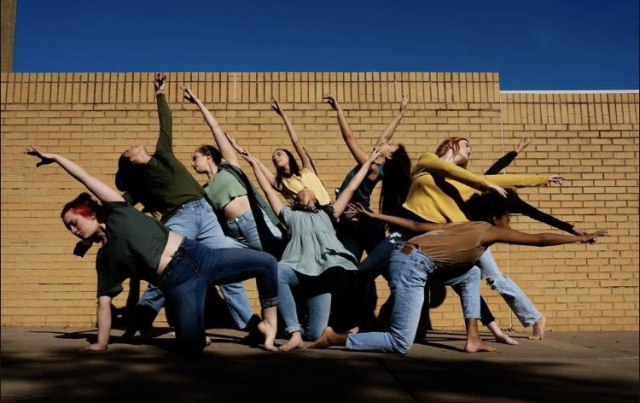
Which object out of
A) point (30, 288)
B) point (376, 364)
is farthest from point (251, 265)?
point (30, 288)

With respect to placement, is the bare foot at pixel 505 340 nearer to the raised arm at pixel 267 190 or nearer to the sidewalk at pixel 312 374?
the sidewalk at pixel 312 374

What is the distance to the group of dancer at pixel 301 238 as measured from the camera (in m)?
4.10

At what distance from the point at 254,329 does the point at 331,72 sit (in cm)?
320

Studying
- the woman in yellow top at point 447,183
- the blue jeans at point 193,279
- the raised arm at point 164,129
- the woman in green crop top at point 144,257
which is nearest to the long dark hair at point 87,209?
the woman in green crop top at point 144,257

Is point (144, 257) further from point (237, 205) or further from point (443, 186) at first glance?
point (443, 186)

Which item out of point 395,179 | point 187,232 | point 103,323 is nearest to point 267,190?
point 187,232

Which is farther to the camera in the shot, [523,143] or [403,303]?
[523,143]

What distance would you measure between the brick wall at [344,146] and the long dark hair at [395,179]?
0.79 m

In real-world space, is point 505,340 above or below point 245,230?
below

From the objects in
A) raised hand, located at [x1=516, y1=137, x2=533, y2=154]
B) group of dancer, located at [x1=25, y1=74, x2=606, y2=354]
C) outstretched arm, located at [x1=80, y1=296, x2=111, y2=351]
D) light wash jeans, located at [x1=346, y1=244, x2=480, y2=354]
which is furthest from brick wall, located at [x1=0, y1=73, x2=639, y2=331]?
outstretched arm, located at [x1=80, y1=296, x2=111, y2=351]

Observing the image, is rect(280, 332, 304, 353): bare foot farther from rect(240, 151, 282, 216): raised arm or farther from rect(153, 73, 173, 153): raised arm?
rect(153, 73, 173, 153): raised arm

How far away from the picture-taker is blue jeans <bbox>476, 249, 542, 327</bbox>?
18.2 ft

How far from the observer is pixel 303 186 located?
5.73 meters

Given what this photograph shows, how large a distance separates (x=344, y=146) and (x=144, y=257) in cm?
342
